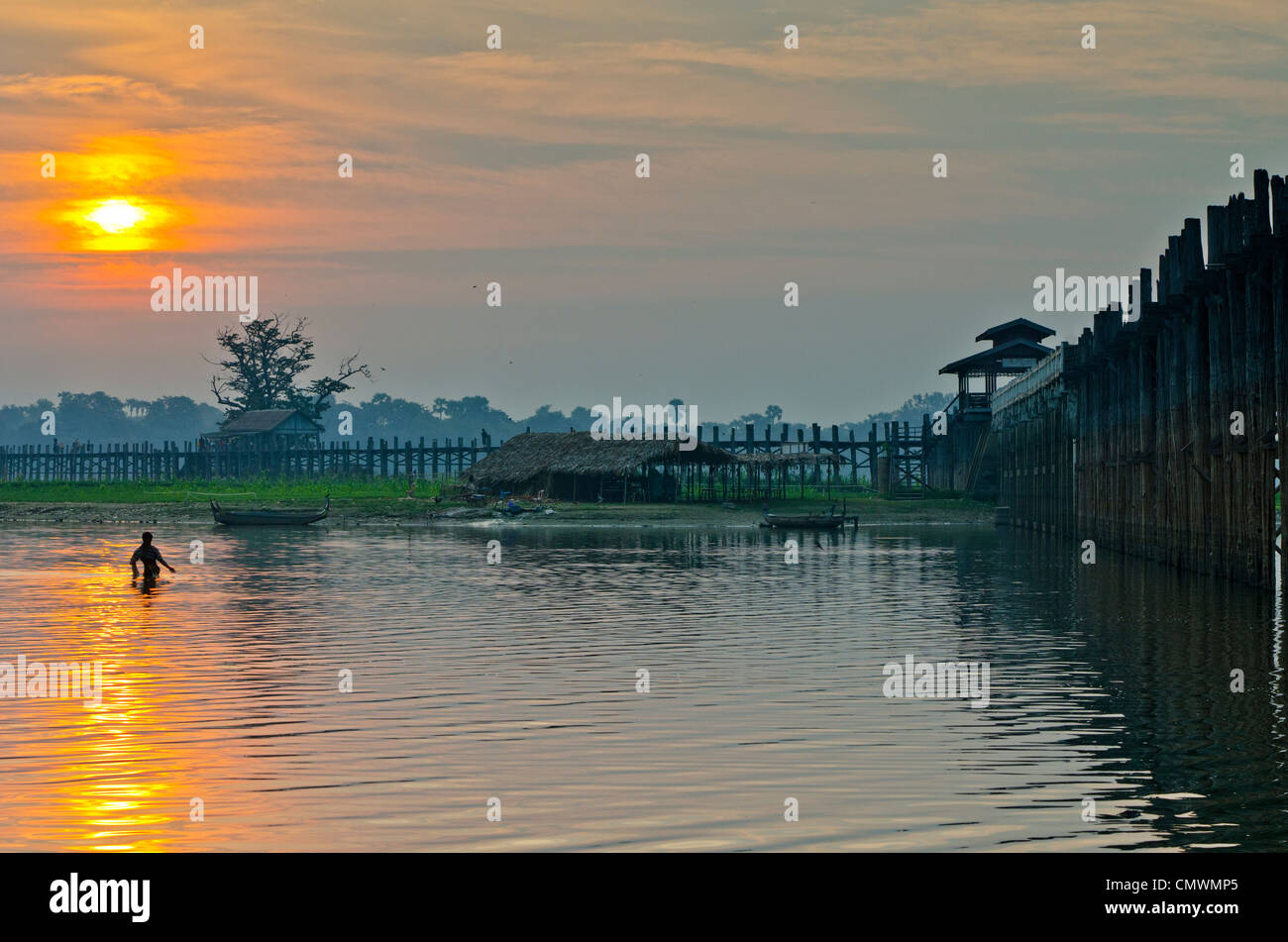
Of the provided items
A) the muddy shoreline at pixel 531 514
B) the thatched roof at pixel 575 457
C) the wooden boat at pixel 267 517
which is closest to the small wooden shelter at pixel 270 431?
the thatched roof at pixel 575 457

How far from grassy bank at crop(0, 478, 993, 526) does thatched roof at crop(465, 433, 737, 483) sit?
2.21 m

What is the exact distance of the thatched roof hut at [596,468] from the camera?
77.9 meters

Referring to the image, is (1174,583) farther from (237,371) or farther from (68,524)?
(237,371)

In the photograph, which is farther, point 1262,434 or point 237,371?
point 237,371

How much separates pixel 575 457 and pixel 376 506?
10776 millimetres

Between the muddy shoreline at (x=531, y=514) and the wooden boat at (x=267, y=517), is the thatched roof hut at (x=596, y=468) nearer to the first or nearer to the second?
the muddy shoreline at (x=531, y=514)

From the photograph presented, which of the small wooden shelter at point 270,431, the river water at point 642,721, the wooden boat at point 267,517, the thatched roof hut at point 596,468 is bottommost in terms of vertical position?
the river water at point 642,721

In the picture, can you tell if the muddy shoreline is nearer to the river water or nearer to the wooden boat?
the wooden boat

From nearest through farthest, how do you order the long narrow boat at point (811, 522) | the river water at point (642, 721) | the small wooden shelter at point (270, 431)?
1. the river water at point (642, 721)
2. the long narrow boat at point (811, 522)
3. the small wooden shelter at point (270, 431)

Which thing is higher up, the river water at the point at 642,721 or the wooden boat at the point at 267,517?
the wooden boat at the point at 267,517
